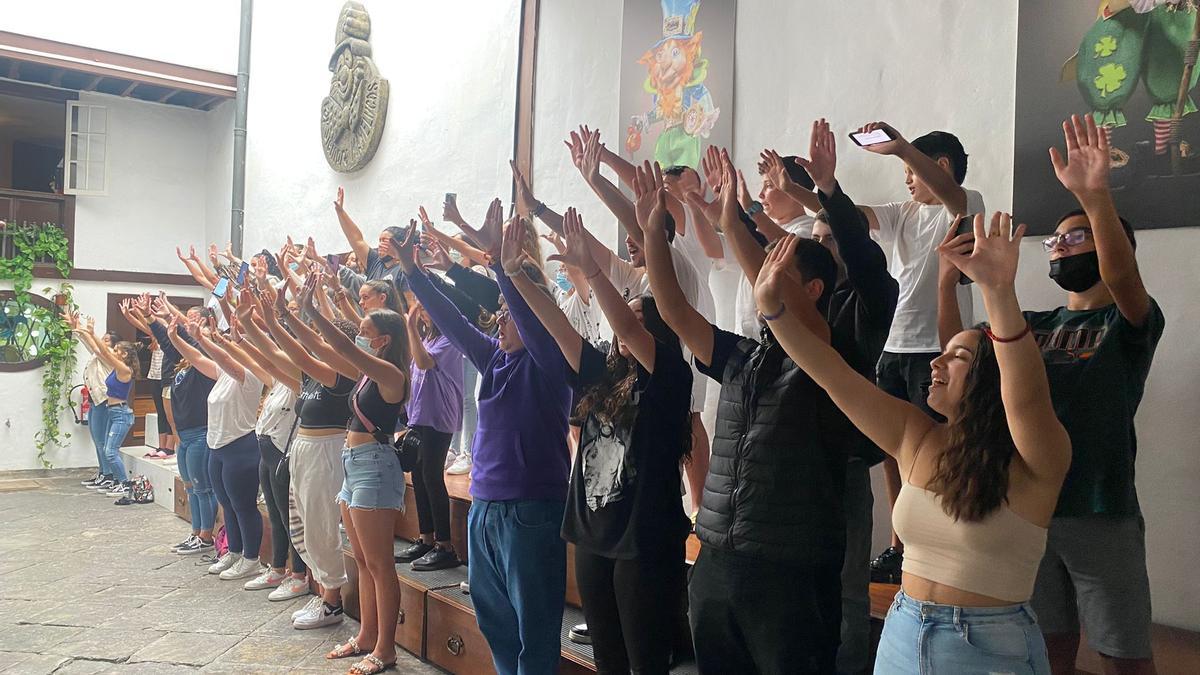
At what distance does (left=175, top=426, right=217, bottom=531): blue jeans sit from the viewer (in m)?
5.81

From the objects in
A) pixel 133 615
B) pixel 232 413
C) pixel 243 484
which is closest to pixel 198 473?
pixel 243 484

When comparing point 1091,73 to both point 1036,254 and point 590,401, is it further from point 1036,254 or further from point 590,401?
point 590,401

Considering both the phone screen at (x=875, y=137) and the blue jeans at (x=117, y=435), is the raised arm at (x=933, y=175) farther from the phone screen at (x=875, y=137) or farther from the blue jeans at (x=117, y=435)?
the blue jeans at (x=117, y=435)

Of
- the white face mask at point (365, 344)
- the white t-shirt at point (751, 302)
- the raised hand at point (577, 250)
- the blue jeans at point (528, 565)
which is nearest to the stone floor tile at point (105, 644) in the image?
the white face mask at point (365, 344)

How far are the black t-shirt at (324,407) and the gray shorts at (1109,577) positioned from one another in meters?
2.95

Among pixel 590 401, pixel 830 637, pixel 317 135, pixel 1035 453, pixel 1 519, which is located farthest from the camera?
pixel 317 135

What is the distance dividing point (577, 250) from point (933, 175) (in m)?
1.02

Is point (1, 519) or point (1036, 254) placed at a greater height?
point (1036, 254)

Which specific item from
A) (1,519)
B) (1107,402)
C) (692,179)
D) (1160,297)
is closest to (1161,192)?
(1160,297)

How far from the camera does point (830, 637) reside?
1758 millimetres

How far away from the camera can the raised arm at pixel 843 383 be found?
162 cm

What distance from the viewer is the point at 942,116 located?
10.4 feet

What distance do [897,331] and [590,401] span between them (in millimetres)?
986

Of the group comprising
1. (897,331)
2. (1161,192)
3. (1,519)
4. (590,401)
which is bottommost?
(1,519)
